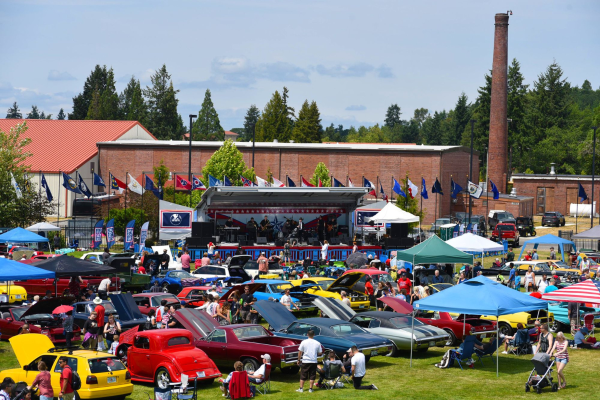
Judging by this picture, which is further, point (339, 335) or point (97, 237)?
point (97, 237)

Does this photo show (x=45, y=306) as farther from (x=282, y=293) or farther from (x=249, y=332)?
(x=282, y=293)

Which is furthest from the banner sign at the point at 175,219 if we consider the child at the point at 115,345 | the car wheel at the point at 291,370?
the car wheel at the point at 291,370

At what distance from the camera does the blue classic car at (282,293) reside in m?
23.5

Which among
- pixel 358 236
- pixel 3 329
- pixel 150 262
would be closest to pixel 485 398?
pixel 3 329

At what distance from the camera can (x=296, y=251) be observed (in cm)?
4081

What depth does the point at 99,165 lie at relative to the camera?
7619 centimetres

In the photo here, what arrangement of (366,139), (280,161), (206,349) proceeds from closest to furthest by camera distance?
(206,349)
(280,161)
(366,139)

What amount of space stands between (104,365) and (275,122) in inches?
4002

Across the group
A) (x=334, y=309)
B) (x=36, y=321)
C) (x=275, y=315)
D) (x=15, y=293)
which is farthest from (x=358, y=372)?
(x=15, y=293)

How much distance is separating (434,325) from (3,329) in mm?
11447

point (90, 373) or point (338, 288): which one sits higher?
point (338, 288)

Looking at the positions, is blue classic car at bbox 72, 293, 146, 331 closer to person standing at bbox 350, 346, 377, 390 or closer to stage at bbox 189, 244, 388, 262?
person standing at bbox 350, 346, 377, 390

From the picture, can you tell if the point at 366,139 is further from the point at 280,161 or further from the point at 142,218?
the point at 142,218

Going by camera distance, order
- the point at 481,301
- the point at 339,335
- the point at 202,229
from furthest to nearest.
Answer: the point at 202,229 < the point at 339,335 < the point at 481,301
